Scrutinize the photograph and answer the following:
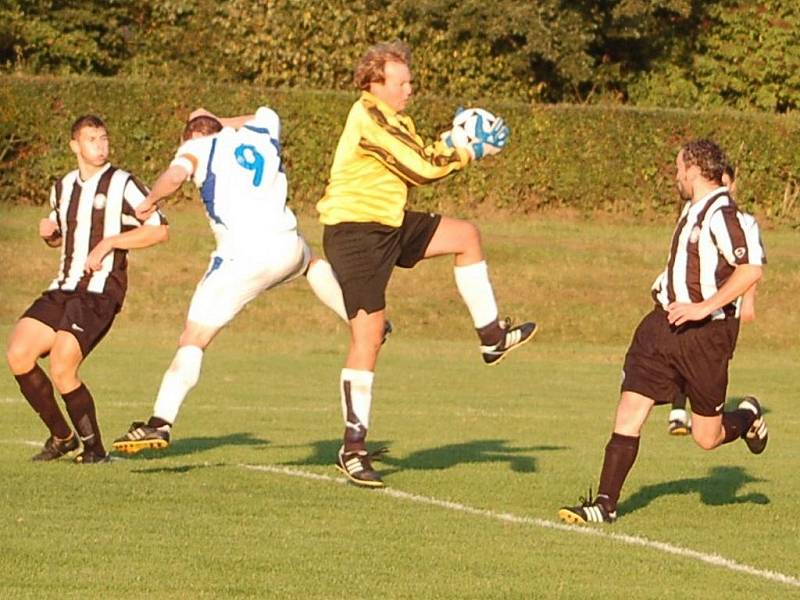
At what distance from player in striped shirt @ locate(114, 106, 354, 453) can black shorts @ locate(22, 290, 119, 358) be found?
0.78 m

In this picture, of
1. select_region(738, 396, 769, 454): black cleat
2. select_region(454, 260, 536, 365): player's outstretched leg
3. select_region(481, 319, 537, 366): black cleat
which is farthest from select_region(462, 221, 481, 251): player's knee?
select_region(738, 396, 769, 454): black cleat

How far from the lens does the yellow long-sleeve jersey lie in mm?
10859

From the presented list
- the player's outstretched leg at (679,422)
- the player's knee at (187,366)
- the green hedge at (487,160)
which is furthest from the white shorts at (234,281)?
the green hedge at (487,160)

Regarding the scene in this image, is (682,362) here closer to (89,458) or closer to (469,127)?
(469,127)

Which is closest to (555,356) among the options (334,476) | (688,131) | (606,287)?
(606,287)

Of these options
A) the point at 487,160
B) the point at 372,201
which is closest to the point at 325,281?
the point at 372,201

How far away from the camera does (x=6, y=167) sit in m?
34.7

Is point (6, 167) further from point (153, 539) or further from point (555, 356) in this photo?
point (153, 539)

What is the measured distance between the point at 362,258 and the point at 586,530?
82.4 inches

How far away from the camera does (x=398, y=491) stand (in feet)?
36.8

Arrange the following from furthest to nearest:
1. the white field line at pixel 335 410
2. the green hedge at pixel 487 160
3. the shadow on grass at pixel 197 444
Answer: the green hedge at pixel 487 160 < the white field line at pixel 335 410 < the shadow on grass at pixel 197 444

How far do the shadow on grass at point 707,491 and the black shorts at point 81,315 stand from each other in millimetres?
3115

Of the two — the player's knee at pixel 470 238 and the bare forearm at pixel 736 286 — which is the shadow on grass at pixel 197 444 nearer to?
the player's knee at pixel 470 238

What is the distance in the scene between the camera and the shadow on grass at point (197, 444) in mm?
13078
